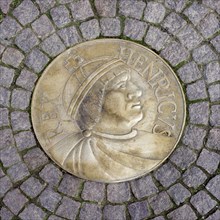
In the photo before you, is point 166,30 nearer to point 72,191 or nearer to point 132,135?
point 132,135

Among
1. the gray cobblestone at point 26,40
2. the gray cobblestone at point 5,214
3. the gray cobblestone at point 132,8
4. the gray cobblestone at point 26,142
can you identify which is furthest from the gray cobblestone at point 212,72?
the gray cobblestone at point 5,214

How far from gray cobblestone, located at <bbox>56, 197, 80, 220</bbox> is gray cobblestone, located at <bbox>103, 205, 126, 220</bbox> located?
0.26 metres

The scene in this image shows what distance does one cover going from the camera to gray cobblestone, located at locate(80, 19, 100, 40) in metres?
4.11

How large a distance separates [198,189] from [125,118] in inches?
35.6

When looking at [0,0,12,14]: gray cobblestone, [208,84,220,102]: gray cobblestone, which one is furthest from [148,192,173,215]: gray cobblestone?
[0,0,12,14]: gray cobblestone

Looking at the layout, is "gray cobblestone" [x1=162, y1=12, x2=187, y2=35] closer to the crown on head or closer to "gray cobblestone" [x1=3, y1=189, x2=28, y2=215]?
the crown on head

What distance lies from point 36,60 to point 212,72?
62.0 inches

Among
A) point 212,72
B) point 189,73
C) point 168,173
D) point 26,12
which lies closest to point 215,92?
point 212,72

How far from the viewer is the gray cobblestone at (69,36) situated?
4.11 m

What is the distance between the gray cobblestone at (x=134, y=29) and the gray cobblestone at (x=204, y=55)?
50 cm

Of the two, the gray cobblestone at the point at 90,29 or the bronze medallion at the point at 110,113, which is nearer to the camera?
the bronze medallion at the point at 110,113

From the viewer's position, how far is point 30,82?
4.09 metres

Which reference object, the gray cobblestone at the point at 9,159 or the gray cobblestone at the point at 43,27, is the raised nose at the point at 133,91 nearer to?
the gray cobblestone at the point at 43,27

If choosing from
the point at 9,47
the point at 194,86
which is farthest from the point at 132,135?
the point at 9,47
